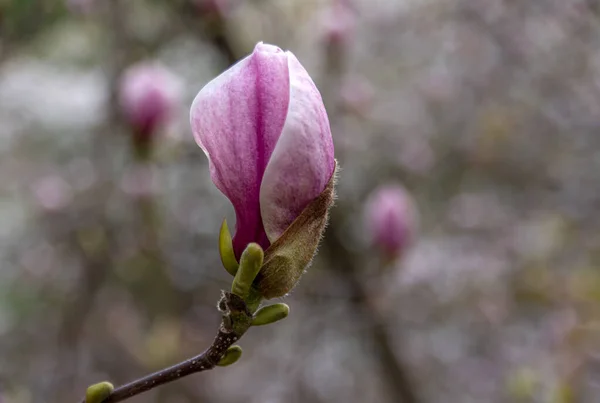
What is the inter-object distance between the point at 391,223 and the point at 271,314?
1347 mm

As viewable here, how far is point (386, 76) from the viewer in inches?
164

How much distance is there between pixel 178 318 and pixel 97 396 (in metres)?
2.45

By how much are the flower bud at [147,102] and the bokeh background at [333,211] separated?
0.18 ft

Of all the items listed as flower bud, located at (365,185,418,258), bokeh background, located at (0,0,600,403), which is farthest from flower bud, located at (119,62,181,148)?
flower bud, located at (365,185,418,258)

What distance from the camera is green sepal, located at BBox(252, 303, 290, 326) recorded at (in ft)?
2.01

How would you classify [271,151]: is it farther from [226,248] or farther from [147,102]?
[147,102]

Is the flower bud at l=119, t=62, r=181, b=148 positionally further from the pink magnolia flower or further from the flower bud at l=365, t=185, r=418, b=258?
the pink magnolia flower

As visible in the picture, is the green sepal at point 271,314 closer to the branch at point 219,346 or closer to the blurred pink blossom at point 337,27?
the branch at point 219,346

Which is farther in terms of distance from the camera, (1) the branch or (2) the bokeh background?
(2) the bokeh background

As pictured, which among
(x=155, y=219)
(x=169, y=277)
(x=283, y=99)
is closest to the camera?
(x=283, y=99)

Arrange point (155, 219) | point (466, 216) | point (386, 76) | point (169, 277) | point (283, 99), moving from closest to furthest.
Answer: point (283, 99) < point (155, 219) < point (169, 277) < point (466, 216) < point (386, 76)

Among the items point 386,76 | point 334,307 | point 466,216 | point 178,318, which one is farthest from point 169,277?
point 386,76

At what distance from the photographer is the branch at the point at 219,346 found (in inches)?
22.7

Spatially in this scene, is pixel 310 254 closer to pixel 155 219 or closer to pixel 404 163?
pixel 155 219
